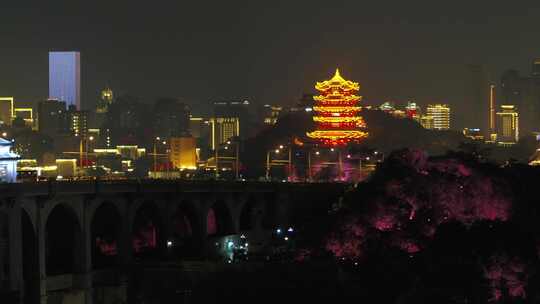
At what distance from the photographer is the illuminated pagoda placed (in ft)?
411

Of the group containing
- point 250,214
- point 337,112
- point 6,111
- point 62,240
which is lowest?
point 62,240

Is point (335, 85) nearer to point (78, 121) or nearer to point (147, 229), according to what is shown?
point (147, 229)

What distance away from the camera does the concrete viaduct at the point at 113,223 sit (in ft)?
186

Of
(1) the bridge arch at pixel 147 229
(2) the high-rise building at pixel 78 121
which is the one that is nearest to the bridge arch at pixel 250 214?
(1) the bridge arch at pixel 147 229

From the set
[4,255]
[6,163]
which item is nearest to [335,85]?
[6,163]

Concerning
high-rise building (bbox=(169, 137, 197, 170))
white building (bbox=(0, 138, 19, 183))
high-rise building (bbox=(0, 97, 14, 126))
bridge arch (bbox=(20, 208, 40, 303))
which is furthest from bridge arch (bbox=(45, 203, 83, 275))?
high-rise building (bbox=(0, 97, 14, 126))

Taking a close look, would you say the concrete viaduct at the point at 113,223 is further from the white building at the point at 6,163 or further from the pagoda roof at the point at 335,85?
the pagoda roof at the point at 335,85

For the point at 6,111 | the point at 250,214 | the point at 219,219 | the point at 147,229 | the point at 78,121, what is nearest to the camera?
the point at 147,229

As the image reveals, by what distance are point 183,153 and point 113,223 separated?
282 ft

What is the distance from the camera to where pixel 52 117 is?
184m

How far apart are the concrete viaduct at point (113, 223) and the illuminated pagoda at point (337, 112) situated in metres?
43.8

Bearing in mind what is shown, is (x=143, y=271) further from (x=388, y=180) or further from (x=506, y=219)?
(x=506, y=219)

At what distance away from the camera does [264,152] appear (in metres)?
146

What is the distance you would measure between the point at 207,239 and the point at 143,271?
11.5 metres
